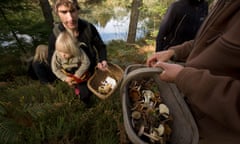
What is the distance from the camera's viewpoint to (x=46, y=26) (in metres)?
6.14

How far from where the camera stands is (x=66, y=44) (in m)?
3.02

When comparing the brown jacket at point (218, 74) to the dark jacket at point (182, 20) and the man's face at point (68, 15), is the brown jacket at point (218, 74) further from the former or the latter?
the man's face at point (68, 15)

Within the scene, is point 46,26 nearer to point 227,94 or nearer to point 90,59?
point 90,59

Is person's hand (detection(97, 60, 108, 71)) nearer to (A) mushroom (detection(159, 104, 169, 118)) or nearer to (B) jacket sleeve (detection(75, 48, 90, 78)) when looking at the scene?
(B) jacket sleeve (detection(75, 48, 90, 78))

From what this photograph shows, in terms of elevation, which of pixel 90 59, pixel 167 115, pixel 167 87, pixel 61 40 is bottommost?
pixel 90 59

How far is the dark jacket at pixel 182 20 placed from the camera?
2906 mm

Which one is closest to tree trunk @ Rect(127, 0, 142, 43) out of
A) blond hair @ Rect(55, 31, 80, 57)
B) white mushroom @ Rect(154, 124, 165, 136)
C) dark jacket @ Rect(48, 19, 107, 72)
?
dark jacket @ Rect(48, 19, 107, 72)

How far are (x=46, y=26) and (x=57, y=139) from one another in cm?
435

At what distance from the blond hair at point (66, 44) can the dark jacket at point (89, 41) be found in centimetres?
20

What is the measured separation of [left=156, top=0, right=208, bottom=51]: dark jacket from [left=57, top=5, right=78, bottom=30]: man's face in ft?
4.29

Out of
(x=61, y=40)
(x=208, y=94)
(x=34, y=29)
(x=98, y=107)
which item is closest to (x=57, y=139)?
(x=98, y=107)

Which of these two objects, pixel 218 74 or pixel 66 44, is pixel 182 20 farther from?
pixel 218 74

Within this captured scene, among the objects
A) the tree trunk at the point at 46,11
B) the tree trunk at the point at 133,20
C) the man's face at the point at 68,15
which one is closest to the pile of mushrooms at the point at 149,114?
the man's face at the point at 68,15

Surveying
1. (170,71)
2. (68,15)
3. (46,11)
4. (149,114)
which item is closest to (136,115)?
(149,114)
